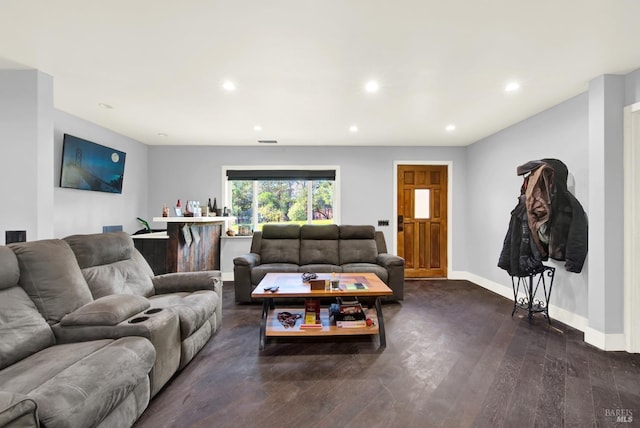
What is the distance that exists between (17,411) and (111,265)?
164 cm

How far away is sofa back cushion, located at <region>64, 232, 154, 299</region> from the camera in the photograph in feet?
7.25

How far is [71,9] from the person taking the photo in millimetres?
1731

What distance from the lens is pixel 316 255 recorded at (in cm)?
436

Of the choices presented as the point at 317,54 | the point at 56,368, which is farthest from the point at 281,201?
the point at 56,368

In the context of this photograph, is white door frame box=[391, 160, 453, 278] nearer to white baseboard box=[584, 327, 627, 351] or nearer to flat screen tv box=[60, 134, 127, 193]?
white baseboard box=[584, 327, 627, 351]

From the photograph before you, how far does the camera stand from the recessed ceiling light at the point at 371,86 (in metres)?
2.69

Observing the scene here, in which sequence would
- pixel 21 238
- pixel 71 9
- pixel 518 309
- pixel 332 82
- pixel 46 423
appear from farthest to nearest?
pixel 518 309
pixel 332 82
pixel 21 238
pixel 71 9
pixel 46 423

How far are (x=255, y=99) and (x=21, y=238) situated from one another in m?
2.41

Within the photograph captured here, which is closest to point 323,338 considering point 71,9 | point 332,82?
point 332,82

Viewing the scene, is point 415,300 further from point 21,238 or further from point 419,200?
point 21,238

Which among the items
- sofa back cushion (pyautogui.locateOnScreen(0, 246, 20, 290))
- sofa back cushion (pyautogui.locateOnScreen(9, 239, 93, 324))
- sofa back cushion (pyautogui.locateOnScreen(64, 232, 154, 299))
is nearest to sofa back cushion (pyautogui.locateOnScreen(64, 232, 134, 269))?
sofa back cushion (pyautogui.locateOnScreen(64, 232, 154, 299))

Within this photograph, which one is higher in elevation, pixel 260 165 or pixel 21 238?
pixel 260 165

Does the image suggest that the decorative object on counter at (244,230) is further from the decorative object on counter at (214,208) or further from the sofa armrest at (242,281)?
the sofa armrest at (242,281)

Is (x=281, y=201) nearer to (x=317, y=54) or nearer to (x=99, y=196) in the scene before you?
(x=99, y=196)
